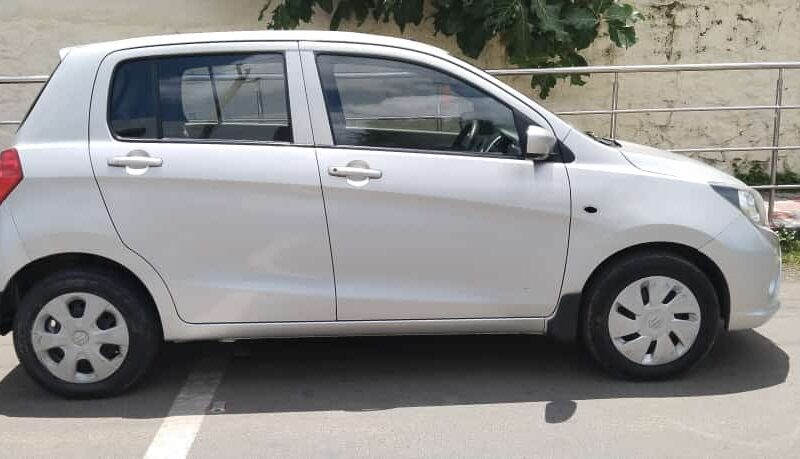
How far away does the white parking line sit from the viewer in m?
4.11

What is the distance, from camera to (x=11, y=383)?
4949 millimetres

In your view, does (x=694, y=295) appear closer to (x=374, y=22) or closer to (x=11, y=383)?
(x=11, y=383)

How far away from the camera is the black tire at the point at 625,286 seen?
15.2ft

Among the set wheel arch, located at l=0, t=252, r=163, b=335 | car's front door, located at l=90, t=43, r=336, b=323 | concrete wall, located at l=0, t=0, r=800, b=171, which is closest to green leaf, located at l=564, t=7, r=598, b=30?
concrete wall, located at l=0, t=0, r=800, b=171

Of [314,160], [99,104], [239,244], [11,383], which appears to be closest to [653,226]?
[314,160]

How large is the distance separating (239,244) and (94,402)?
1.09 metres

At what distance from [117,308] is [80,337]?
9.1 inches

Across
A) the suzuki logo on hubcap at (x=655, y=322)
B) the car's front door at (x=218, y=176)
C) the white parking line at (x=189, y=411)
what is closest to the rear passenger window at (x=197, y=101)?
the car's front door at (x=218, y=176)

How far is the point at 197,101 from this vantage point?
4.56m

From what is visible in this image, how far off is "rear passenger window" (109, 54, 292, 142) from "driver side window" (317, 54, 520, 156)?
0.99ft

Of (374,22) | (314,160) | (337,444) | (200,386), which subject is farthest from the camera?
(374,22)

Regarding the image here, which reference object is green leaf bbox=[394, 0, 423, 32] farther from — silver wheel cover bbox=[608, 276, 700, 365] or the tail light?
the tail light

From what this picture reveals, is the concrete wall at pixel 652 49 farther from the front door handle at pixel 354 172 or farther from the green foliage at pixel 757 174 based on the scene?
the front door handle at pixel 354 172

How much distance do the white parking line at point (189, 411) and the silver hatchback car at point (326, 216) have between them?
29cm
